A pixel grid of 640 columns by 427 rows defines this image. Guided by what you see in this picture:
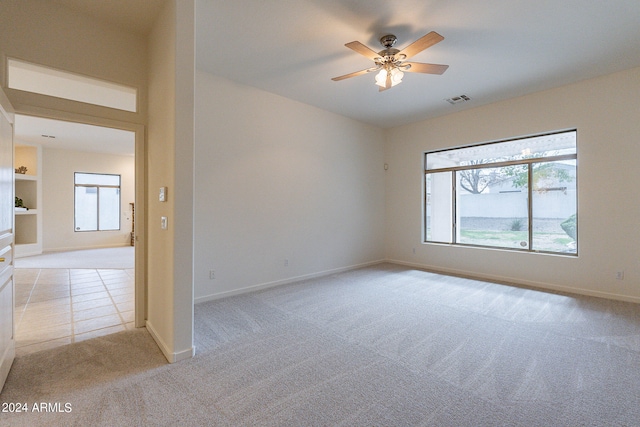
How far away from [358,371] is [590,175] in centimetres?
450

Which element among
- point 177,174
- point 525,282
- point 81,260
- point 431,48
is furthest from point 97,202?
point 525,282

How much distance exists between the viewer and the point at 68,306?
3.58m

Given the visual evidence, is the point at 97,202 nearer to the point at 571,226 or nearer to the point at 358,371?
the point at 358,371

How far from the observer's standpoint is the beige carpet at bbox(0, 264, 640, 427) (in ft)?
5.65

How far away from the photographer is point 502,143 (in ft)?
16.7

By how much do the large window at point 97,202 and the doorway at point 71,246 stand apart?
0.12 meters

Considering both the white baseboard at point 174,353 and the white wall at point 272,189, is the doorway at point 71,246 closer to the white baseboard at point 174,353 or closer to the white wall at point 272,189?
the white baseboard at point 174,353

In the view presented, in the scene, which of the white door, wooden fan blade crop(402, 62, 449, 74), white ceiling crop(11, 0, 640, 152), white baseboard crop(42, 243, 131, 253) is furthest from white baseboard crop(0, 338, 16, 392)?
white baseboard crop(42, 243, 131, 253)

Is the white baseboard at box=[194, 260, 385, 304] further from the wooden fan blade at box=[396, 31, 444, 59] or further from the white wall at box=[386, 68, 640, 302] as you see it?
the wooden fan blade at box=[396, 31, 444, 59]

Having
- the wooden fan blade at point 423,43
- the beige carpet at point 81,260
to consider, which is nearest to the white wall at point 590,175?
the wooden fan blade at point 423,43

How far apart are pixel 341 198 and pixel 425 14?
11.0 feet

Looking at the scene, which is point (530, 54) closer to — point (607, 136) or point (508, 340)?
point (607, 136)

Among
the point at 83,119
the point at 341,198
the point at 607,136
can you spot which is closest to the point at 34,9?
the point at 83,119

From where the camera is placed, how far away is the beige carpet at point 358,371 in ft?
5.65
